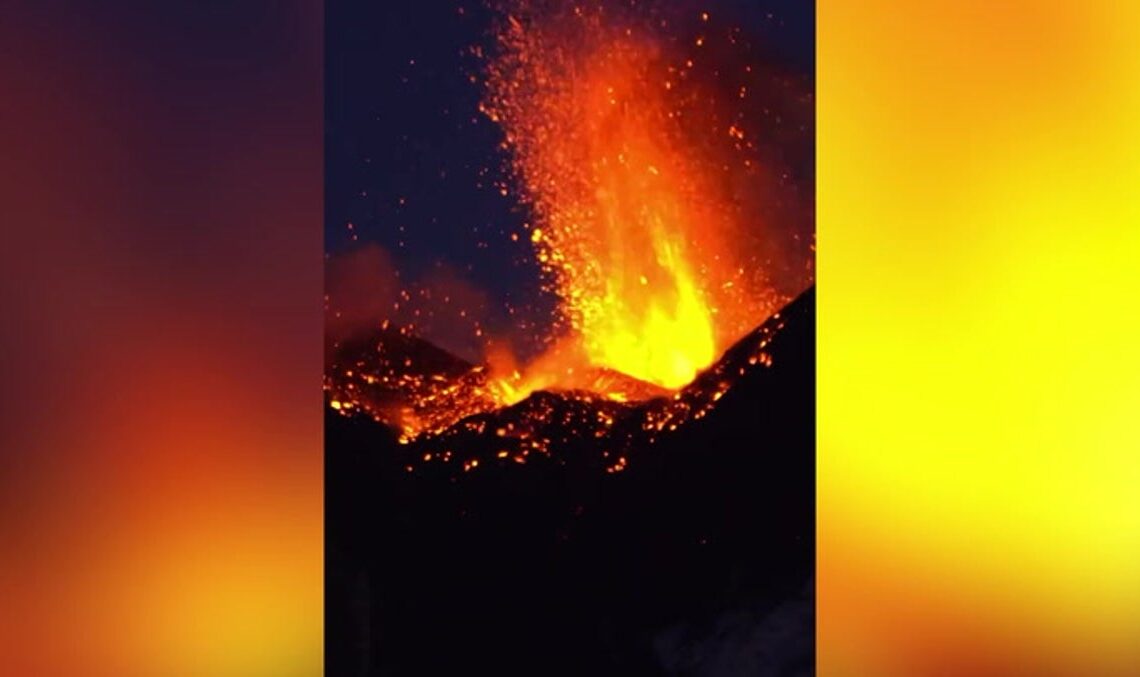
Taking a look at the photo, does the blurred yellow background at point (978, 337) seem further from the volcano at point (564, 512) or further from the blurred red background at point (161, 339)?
the blurred red background at point (161, 339)

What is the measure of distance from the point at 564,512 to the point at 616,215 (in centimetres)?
54

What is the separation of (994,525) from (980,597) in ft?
0.44

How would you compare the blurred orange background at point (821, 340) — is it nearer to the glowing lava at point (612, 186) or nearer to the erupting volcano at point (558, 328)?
the erupting volcano at point (558, 328)

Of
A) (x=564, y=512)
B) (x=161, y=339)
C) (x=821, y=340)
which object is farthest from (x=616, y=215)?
(x=161, y=339)

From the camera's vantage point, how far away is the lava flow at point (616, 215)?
1802 millimetres

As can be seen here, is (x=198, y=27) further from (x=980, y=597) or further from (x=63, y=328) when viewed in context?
(x=980, y=597)

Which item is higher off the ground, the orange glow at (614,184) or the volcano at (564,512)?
the orange glow at (614,184)

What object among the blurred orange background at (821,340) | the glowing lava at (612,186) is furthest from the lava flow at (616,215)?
the blurred orange background at (821,340)

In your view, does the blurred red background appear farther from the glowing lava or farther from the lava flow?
the glowing lava

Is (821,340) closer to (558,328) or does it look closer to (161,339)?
(558,328)

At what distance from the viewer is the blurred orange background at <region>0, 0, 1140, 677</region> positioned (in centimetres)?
175

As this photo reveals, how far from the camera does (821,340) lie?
1826mm

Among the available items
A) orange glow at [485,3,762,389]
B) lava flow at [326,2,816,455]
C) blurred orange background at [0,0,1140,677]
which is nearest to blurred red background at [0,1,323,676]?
blurred orange background at [0,0,1140,677]

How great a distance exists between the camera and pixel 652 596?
1806 mm
